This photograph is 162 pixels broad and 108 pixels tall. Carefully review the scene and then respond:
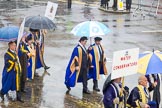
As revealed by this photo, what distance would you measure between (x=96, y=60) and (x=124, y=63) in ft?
12.2

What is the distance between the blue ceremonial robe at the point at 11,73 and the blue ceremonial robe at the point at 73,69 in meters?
1.41

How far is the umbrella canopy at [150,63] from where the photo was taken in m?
8.15

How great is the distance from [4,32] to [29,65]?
1752mm

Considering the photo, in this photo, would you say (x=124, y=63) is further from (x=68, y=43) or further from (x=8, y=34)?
(x=68, y=43)

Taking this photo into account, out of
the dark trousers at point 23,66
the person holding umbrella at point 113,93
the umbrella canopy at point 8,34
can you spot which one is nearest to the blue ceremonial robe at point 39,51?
the dark trousers at point 23,66

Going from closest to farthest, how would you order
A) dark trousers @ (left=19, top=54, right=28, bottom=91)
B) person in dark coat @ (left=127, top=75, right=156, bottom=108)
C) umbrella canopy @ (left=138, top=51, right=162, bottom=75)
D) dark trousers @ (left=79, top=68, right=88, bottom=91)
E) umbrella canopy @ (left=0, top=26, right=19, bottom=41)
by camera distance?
person in dark coat @ (left=127, top=75, right=156, bottom=108) → umbrella canopy @ (left=138, top=51, right=162, bottom=75) → umbrella canopy @ (left=0, top=26, right=19, bottom=41) → dark trousers @ (left=19, top=54, right=28, bottom=91) → dark trousers @ (left=79, top=68, right=88, bottom=91)

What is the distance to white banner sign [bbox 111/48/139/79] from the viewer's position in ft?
24.7

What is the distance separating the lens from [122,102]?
316 inches

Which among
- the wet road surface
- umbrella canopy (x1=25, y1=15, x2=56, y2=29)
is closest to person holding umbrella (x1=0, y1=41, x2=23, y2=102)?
the wet road surface

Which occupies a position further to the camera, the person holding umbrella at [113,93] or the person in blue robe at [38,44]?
the person in blue robe at [38,44]

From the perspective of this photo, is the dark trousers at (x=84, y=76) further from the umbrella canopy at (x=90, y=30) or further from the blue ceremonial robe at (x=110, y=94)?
the blue ceremonial robe at (x=110, y=94)

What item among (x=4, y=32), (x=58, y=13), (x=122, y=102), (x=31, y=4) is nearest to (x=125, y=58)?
(x=122, y=102)

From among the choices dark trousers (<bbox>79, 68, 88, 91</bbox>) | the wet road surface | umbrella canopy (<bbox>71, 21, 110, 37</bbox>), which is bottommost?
the wet road surface

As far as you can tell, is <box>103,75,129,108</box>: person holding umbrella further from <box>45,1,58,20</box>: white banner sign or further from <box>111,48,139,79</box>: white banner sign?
<box>45,1,58,20</box>: white banner sign
